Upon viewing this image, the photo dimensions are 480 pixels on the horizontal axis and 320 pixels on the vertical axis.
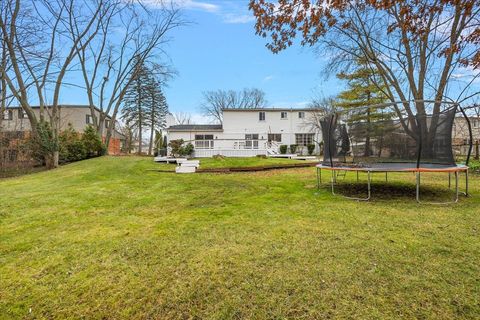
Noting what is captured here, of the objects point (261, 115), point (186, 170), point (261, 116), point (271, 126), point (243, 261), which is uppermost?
point (261, 115)

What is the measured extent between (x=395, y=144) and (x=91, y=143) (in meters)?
16.9

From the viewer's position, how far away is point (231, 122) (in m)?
24.9

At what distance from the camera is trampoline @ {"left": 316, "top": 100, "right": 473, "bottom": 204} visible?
447cm

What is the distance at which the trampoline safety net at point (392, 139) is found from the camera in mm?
4547

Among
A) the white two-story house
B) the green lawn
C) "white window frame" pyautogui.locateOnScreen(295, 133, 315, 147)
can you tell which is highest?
the white two-story house

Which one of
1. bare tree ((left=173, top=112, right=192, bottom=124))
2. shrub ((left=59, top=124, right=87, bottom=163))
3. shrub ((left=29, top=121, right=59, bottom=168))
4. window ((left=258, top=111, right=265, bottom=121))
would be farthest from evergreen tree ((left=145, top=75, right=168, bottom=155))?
shrub ((left=29, top=121, right=59, bottom=168))

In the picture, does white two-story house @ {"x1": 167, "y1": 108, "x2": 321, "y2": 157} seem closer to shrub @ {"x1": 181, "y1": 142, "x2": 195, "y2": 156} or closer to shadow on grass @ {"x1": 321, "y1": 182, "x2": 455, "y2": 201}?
shrub @ {"x1": 181, "y1": 142, "x2": 195, "y2": 156}

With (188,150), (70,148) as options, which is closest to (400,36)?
(188,150)

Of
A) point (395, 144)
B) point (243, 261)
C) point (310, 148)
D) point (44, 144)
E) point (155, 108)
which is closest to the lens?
point (243, 261)

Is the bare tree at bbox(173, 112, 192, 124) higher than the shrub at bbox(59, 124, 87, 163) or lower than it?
higher

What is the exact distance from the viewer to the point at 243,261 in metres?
2.27

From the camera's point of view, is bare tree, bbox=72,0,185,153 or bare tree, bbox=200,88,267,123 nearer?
bare tree, bbox=72,0,185,153

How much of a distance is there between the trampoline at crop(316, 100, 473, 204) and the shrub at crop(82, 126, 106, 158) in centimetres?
1561

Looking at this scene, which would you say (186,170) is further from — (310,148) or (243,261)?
(310,148)
